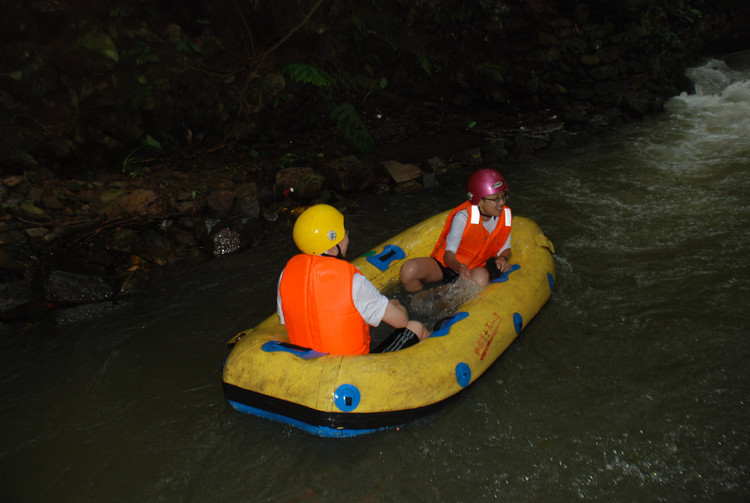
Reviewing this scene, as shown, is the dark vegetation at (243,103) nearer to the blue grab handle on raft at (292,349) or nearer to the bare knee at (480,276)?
the blue grab handle on raft at (292,349)

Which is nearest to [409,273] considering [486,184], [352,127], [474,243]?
[474,243]

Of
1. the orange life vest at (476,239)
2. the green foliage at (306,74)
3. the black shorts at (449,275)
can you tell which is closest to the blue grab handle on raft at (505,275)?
the orange life vest at (476,239)

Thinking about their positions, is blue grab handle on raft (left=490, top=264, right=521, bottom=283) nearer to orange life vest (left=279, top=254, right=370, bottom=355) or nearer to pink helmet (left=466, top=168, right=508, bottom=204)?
pink helmet (left=466, top=168, right=508, bottom=204)

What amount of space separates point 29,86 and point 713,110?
1186cm

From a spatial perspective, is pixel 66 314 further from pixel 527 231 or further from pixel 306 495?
pixel 527 231

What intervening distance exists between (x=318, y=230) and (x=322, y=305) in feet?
1.46

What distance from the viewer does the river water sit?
2.80 m

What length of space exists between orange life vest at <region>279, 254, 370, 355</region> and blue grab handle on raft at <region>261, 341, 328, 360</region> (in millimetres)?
44

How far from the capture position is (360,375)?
289 cm

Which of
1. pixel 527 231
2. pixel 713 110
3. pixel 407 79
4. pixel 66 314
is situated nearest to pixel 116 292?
pixel 66 314

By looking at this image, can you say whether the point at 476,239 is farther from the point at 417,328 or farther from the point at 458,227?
the point at 417,328

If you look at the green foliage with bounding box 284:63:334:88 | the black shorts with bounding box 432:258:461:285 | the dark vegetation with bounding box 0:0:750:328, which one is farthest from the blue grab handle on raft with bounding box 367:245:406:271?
the green foliage with bounding box 284:63:334:88

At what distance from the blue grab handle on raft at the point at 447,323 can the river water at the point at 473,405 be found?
0.44 metres

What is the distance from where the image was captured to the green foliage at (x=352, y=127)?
26.3 feet
